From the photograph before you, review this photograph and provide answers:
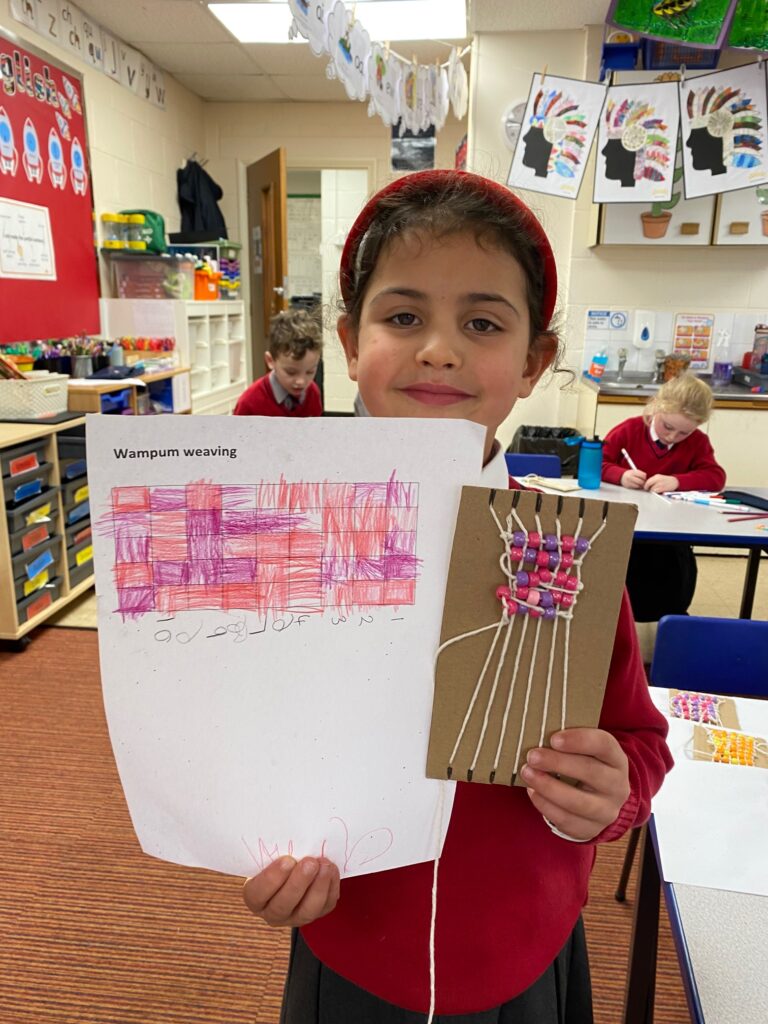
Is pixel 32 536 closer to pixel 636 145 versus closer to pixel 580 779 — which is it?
pixel 580 779

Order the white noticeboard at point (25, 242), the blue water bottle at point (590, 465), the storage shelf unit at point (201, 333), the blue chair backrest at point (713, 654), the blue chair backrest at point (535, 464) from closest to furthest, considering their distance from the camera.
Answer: the blue chair backrest at point (713, 654)
the blue water bottle at point (590, 465)
the blue chair backrest at point (535, 464)
the white noticeboard at point (25, 242)
the storage shelf unit at point (201, 333)

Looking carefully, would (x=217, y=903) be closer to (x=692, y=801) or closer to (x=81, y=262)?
(x=692, y=801)

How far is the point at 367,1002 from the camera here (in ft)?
2.34

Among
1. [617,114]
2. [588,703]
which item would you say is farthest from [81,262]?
[588,703]

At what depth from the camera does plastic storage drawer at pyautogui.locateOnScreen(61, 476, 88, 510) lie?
3.10 meters

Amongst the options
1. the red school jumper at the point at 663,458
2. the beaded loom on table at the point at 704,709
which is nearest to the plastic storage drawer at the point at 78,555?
the red school jumper at the point at 663,458

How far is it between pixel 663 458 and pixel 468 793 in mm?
2434

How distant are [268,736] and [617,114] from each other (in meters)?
3.72

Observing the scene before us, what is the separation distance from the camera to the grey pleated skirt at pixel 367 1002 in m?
0.70

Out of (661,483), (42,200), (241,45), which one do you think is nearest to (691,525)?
(661,483)

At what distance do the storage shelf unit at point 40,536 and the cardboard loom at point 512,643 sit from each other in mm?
2501

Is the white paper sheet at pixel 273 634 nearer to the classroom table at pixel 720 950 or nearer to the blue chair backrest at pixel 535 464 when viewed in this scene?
the classroom table at pixel 720 950

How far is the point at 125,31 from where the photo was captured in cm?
444

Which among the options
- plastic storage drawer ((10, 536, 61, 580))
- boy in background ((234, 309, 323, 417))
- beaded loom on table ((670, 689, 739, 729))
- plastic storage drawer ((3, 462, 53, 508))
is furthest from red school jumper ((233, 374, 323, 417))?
beaded loom on table ((670, 689, 739, 729))
